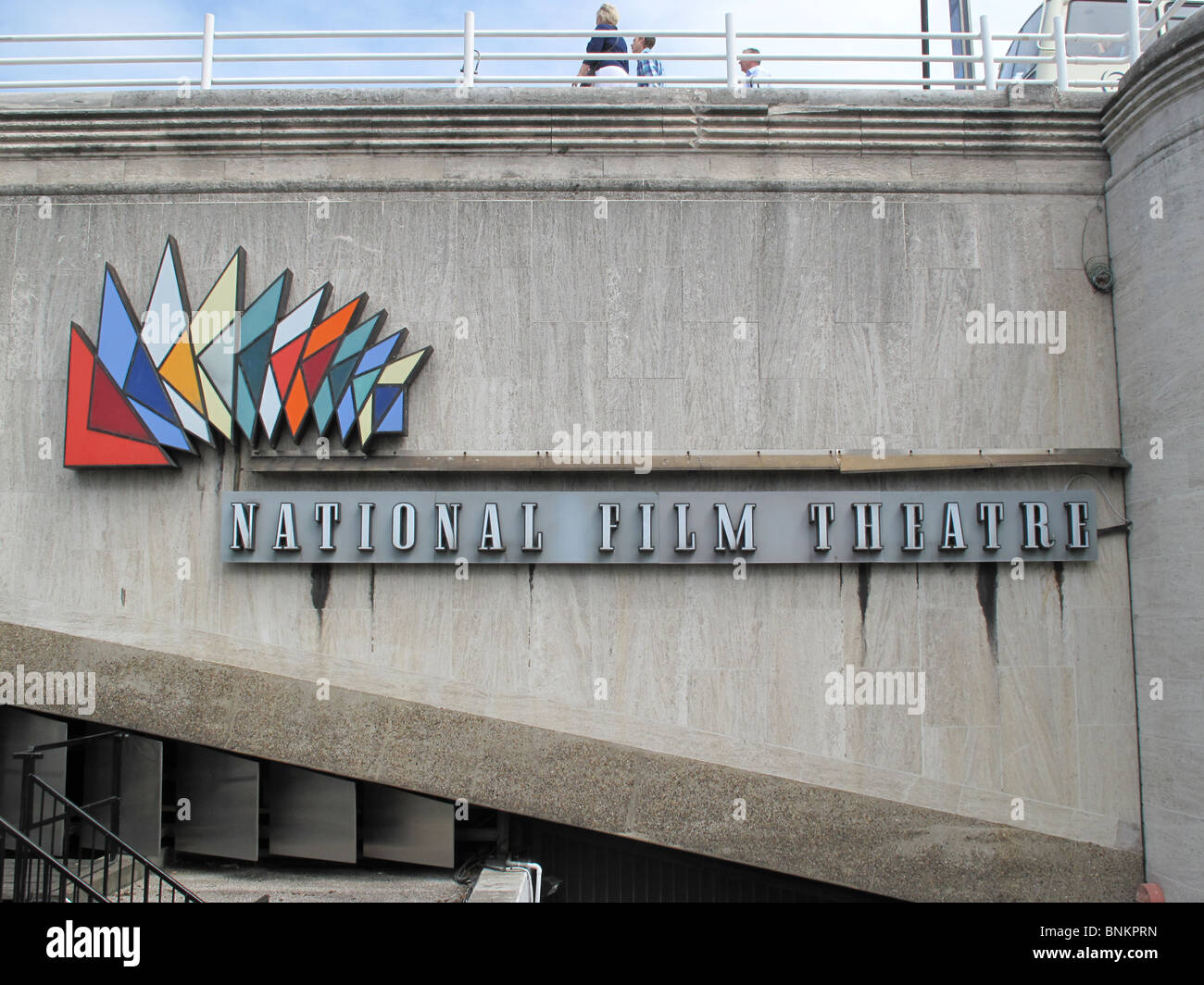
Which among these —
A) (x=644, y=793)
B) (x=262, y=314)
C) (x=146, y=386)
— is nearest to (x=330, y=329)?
(x=262, y=314)

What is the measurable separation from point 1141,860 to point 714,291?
6454 mm

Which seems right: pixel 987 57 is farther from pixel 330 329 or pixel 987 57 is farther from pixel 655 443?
pixel 330 329

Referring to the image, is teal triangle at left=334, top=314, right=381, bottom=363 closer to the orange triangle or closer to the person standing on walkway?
the orange triangle

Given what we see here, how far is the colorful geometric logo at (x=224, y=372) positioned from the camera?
26.5 ft

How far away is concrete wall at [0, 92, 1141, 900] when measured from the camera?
790 centimetres

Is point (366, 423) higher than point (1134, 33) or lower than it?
lower

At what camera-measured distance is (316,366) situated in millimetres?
8117

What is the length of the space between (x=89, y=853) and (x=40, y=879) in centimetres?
161

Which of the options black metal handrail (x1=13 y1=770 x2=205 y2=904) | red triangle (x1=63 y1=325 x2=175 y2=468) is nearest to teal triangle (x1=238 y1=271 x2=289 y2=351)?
red triangle (x1=63 y1=325 x2=175 y2=468)

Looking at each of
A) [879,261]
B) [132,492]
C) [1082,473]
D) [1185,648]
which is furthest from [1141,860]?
[132,492]

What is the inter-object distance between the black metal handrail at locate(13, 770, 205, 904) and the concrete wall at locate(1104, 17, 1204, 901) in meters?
8.15

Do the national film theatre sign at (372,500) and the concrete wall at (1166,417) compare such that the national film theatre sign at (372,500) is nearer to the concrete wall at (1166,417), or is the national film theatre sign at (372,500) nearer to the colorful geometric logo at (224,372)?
the colorful geometric logo at (224,372)

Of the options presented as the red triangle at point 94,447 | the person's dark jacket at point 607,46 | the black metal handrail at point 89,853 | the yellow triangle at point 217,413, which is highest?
the person's dark jacket at point 607,46

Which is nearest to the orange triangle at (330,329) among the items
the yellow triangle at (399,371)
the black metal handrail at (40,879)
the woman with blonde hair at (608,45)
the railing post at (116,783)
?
the yellow triangle at (399,371)
